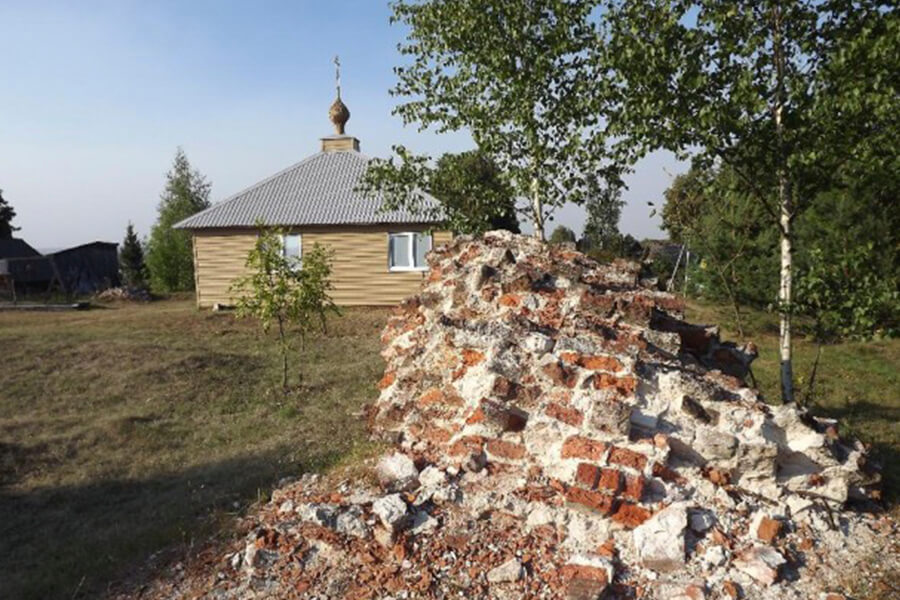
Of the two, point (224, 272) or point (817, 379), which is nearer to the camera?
point (817, 379)

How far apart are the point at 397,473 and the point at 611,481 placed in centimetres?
135

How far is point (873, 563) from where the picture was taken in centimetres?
320

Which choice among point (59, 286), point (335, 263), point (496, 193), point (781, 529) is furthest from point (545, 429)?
point (59, 286)

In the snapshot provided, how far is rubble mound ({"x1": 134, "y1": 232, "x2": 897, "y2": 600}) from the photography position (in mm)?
3133

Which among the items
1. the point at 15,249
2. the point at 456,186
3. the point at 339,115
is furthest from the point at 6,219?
the point at 456,186

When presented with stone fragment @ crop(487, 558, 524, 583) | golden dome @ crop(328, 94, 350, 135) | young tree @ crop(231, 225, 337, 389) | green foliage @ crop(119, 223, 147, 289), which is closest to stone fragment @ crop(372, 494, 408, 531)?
stone fragment @ crop(487, 558, 524, 583)

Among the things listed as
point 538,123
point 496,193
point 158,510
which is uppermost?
point 538,123

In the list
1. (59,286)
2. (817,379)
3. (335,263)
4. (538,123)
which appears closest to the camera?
(538,123)

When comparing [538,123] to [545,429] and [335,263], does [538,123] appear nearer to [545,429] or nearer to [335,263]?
[545,429]

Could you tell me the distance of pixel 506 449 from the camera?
3793 millimetres

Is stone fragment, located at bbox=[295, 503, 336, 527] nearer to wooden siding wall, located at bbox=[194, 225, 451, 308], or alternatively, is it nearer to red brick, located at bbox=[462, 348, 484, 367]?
red brick, located at bbox=[462, 348, 484, 367]

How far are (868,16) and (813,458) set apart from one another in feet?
13.3

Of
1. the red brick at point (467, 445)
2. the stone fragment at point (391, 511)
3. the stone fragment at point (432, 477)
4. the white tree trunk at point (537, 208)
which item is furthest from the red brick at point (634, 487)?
the white tree trunk at point (537, 208)

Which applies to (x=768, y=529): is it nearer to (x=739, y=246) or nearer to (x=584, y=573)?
(x=584, y=573)
